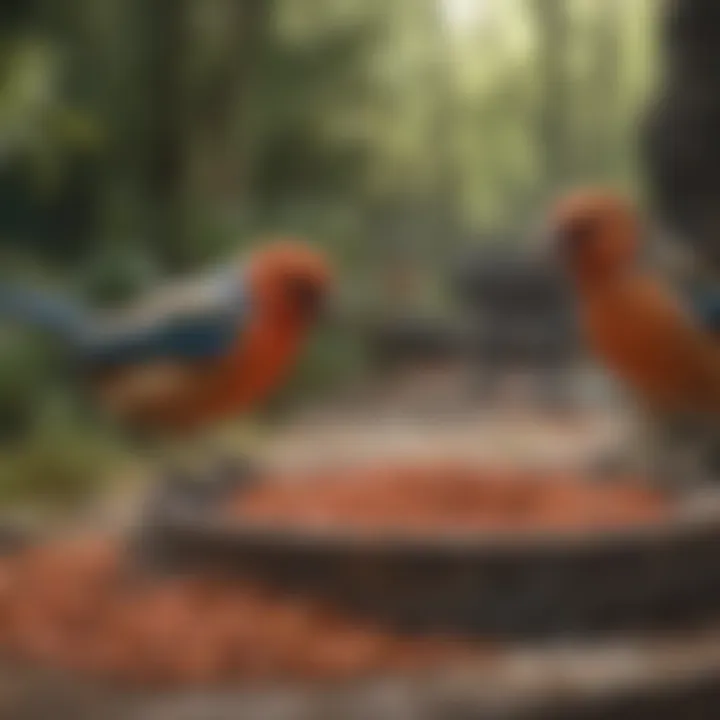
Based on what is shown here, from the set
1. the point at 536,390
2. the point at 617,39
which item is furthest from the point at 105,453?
the point at 617,39

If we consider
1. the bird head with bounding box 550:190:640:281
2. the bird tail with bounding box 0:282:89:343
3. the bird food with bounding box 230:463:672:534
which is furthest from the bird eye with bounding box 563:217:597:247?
the bird tail with bounding box 0:282:89:343

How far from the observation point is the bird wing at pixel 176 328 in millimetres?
682

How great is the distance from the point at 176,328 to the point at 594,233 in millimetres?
229

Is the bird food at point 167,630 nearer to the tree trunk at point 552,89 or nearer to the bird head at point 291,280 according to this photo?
the bird head at point 291,280

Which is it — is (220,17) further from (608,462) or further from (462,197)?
(608,462)

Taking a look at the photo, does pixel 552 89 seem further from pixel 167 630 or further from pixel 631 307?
pixel 167 630

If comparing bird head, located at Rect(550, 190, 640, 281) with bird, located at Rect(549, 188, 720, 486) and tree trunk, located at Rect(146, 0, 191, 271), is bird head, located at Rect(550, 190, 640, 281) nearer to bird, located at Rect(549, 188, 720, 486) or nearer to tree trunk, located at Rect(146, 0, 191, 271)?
bird, located at Rect(549, 188, 720, 486)

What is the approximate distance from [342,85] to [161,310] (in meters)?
0.16

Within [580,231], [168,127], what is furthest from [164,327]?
[580,231]

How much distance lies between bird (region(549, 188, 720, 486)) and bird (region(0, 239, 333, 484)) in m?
0.14

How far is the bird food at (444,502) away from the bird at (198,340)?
0.06 meters

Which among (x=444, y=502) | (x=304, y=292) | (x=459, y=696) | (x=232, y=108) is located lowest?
(x=459, y=696)

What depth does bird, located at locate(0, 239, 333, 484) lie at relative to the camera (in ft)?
2.24

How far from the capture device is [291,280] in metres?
0.69
